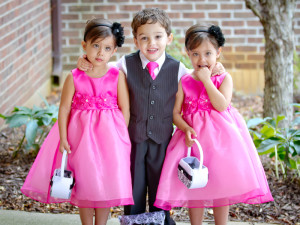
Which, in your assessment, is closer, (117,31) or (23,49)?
(117,31)

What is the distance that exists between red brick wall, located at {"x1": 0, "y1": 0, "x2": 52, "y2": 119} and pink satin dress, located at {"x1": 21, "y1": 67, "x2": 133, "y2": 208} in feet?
5.93

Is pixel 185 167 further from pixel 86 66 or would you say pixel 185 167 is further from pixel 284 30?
pixel 284 30

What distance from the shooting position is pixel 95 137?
2629 mm

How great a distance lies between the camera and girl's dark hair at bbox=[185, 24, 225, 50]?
2652 mm

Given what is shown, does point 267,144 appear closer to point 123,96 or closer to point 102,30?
point 123,96

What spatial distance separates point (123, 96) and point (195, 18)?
3.51 m

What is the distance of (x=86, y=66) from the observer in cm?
268

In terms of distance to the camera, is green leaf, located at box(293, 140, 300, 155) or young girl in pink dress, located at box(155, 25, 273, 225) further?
green leaf, located at box(293, 140, 300, 155)

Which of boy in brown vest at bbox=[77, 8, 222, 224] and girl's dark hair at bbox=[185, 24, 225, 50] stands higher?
girl's dark hair at bbox=[185, 24, 225, 50]

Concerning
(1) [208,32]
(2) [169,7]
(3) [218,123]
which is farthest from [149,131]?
(2) [169,7]

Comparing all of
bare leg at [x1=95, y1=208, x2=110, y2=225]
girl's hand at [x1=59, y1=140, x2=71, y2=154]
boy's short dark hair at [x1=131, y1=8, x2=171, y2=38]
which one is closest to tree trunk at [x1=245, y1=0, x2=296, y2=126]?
boy's short dark hair at [x1=131, y1=8, x2=171, y2=38]

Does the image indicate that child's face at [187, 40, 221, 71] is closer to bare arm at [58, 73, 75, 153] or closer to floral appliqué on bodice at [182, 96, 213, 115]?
floral appliqué on bodice at [182, 96, 213, 115]

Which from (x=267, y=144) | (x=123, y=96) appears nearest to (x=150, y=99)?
(x=123, y=96)

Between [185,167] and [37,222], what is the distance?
114 centimetres
